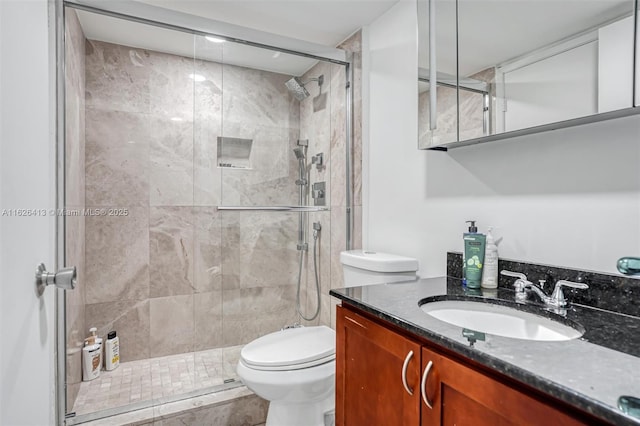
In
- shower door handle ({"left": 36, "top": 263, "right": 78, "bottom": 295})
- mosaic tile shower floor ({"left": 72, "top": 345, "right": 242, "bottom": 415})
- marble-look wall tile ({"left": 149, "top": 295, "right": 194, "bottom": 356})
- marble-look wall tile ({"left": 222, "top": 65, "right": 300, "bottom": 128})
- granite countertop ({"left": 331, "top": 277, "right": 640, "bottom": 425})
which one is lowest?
mosaic tile shower floor ({"left": 72, "top": 345, "right": 242, "bottom": 415})

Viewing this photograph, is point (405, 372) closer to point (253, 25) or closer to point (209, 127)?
point (209, 127)

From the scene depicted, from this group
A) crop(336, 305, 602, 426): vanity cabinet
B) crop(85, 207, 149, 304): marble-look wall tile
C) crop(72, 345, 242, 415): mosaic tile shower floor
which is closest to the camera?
crop(336, 305, 602, 426): vanity cabinet

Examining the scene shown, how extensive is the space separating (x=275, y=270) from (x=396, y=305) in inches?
48.8

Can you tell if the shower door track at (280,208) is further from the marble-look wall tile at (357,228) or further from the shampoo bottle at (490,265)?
the shampoo bottle at (490,265)

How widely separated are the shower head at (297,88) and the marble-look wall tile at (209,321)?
1270 millimetres

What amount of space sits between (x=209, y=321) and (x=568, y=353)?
1834 millimetres

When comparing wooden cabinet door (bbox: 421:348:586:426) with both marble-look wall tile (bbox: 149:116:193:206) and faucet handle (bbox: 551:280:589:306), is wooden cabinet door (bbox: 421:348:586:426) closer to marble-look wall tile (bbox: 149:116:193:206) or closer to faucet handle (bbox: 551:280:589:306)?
faucet handle (bbox: 551:280:589:306)

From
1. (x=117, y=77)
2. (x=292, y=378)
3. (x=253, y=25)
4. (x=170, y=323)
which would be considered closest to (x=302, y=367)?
(x=292, y=378)

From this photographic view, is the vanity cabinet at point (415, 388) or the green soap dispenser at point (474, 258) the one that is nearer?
the vanity cabinet at point (415, 388)

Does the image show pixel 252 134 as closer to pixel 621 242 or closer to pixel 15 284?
pixel 15 284

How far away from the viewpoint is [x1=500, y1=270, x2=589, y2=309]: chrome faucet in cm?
107

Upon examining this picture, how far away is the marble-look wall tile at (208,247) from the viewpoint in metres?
2.10

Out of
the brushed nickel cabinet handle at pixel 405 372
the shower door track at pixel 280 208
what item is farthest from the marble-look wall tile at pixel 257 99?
the brushed nickel cabinet handle at pixel 405 372

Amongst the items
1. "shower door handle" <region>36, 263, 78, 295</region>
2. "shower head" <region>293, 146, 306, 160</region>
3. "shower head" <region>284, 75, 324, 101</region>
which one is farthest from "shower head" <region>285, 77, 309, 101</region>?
"shower door handle" <region>36, 263, 78, 295</region>
